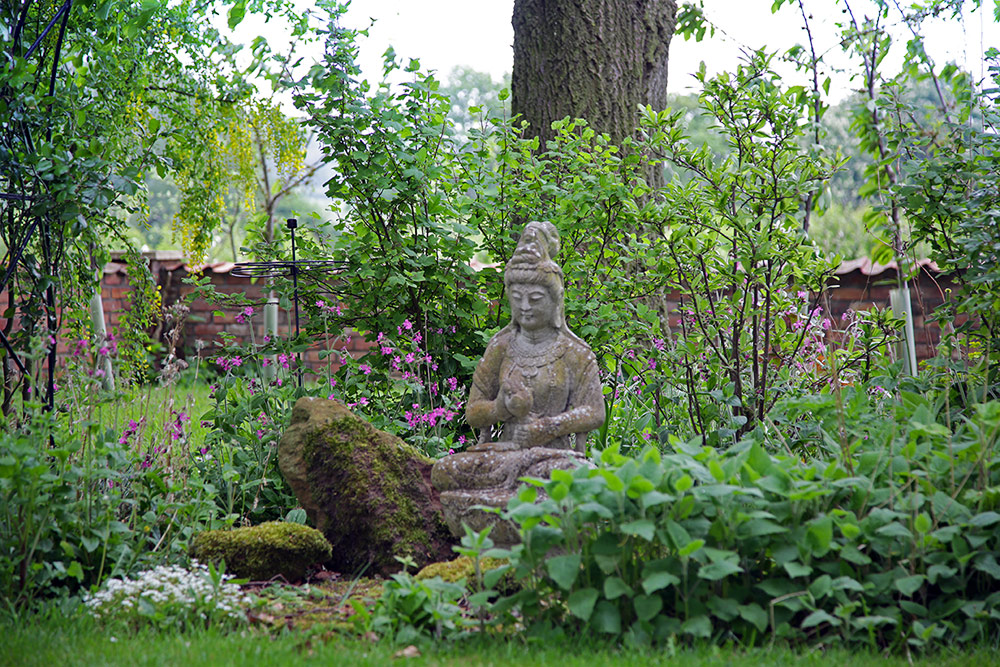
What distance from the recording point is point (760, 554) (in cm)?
327

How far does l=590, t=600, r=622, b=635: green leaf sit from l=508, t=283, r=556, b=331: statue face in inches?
62.4

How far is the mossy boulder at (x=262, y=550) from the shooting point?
12.5 feet

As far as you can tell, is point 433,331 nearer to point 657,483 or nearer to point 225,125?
point 657,483

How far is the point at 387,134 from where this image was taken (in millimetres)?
5145

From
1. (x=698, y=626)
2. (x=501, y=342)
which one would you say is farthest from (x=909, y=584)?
(x=501, y=342)

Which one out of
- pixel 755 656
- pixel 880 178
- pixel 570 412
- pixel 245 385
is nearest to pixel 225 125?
pixel 245 385

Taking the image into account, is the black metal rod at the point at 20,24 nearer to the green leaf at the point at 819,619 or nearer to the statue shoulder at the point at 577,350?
the statue shoulder at the point at 577,350

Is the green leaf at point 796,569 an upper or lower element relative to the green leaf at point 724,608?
upper

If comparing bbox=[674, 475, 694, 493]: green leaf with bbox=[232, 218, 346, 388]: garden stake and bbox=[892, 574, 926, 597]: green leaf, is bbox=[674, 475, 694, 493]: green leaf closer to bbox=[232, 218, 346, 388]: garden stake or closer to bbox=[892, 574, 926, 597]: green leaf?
bbox=[892, 574, 926, 597]: green leaf

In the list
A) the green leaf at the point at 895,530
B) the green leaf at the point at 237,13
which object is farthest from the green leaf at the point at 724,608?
the green leaf at the point at 237,13

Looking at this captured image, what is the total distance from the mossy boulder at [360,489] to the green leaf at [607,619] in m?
→ 1.26

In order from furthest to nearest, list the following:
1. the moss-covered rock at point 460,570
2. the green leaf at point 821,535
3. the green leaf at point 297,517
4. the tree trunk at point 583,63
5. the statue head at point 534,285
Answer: the tree trunk at point 583,63, the green leaf at point 297,517, the statue head at point 534,285, the moss-covered rock at point 460,570, the green leaf at point 821,535

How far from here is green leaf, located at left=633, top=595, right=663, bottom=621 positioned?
3035 mm

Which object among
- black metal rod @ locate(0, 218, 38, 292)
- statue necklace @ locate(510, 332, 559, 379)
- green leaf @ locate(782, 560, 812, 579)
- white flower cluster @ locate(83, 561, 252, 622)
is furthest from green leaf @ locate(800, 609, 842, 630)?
black metal rod @ locate(0, 218, 38, 292)
